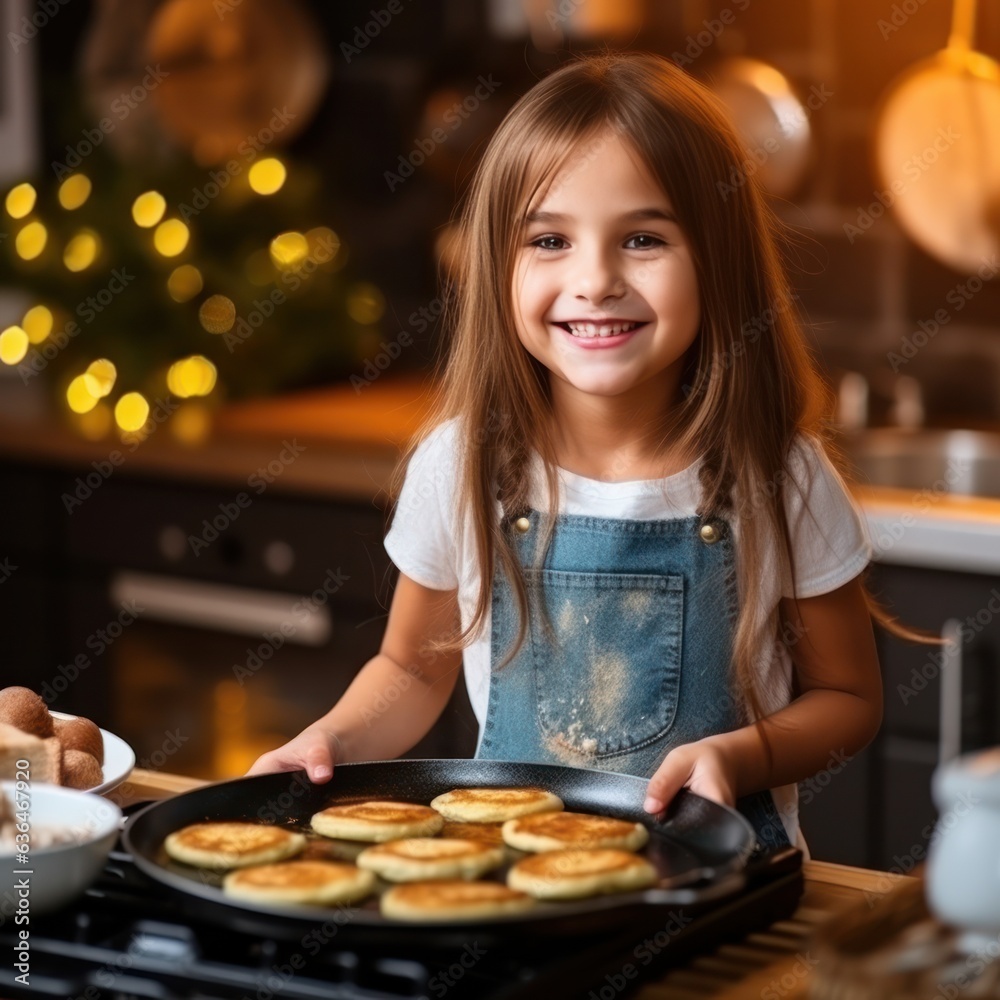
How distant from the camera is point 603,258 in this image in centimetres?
115

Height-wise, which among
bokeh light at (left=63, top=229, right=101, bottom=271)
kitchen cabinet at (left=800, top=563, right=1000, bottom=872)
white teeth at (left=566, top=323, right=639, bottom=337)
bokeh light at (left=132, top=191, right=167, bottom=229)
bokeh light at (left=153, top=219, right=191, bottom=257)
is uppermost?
bokeh light at (left=132, top=191, right=167, bottom=229)

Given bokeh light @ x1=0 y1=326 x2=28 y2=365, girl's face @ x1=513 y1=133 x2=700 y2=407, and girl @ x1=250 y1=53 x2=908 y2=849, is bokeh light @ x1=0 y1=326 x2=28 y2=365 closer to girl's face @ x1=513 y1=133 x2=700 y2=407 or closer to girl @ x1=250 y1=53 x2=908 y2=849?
girl @ x1=250 y1=53 x2=908 y2=849

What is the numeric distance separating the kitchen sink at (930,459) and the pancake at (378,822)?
1.53 m

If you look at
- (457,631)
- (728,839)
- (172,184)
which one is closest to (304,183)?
(172,184)

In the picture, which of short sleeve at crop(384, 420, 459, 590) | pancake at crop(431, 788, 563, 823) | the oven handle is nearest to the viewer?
pancake at crop(431, 788, 563, 823)

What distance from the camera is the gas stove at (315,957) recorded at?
771mm

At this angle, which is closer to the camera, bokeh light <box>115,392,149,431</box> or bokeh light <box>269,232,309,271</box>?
bokeh light <box>115,392,149,431</box>

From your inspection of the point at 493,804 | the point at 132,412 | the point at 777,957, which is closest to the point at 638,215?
the point at 493,804

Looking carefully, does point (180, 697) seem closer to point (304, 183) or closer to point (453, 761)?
point (304, 183)

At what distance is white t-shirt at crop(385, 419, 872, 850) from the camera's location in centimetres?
124

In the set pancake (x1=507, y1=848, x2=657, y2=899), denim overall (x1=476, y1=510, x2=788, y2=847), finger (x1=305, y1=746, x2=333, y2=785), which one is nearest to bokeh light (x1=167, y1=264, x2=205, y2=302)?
denim overall (x1=476, y1=510, x2=788, y2=847)

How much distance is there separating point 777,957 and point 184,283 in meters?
2.03

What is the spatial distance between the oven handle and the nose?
1353 millimetres

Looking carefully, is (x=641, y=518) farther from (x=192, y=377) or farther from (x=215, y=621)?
(x=192, y=377)
